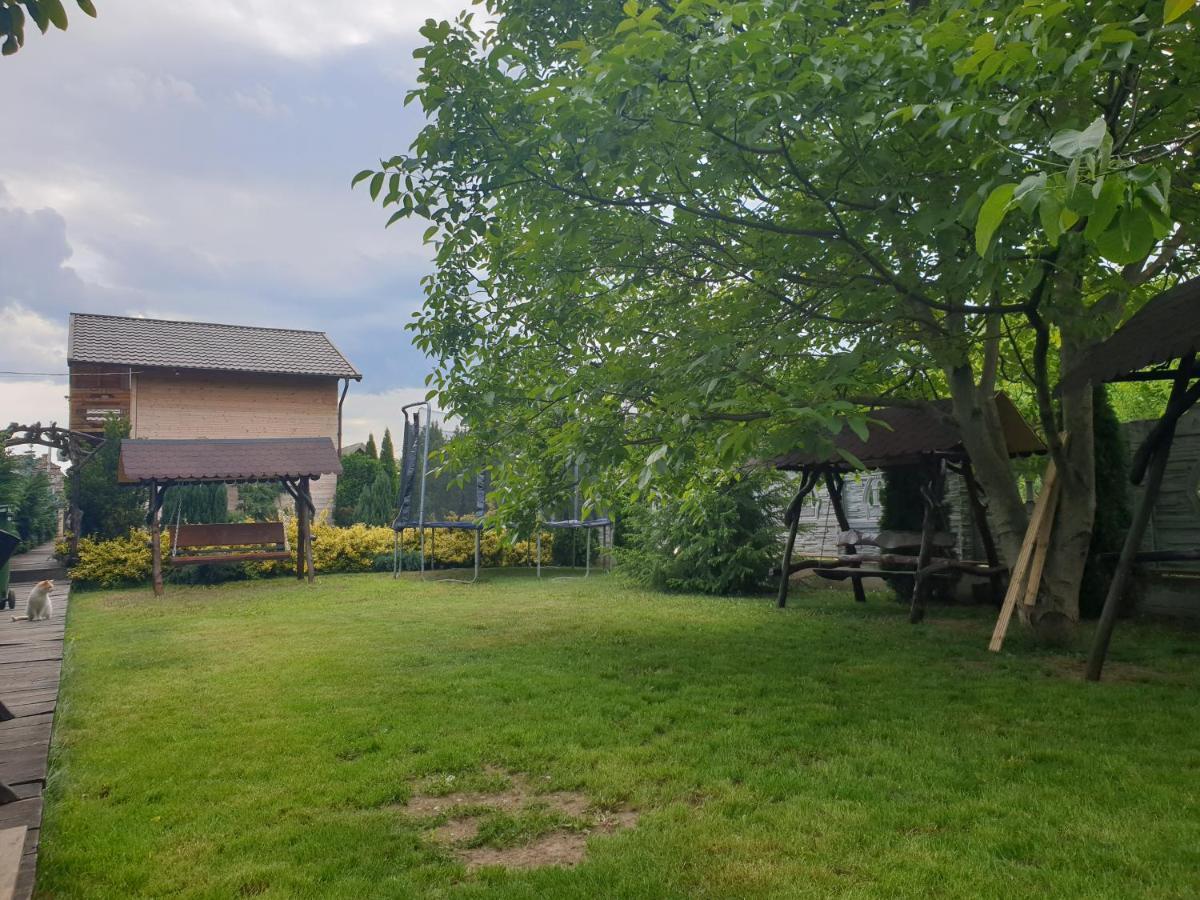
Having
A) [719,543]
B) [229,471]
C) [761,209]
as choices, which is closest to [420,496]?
[229,471]

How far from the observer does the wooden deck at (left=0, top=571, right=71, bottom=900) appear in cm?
228

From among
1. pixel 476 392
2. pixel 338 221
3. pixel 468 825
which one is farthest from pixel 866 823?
pixel 338 221

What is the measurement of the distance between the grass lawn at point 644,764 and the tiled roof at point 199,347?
50.8 feet

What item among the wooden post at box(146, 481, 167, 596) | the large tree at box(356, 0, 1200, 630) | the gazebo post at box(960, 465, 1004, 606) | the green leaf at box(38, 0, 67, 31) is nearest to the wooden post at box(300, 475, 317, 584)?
the wooden post at box(146, 481, 167, 596)

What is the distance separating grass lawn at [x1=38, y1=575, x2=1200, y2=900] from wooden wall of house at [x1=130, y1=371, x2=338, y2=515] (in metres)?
15.2

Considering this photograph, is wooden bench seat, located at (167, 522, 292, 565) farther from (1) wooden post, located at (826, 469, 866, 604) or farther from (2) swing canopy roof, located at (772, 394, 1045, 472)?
(2) swing canopy roof, located at (772, 394, 1045, 472)

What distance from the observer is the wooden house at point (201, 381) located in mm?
19812

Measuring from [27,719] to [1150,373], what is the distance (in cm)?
656

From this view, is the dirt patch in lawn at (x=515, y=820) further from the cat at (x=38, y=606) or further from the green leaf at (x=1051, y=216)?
the cat at (x=38, y=606)

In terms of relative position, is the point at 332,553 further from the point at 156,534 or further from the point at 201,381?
the point at 201,381

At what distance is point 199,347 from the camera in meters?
21.5

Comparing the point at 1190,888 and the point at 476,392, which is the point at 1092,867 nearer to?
the point at 1190,888

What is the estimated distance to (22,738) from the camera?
10.1 feet

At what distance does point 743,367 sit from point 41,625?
595 centimetres
